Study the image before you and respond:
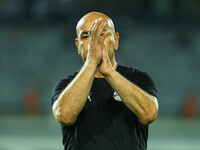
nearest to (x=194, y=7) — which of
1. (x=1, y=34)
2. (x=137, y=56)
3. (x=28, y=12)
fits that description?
(x=137, y=56)

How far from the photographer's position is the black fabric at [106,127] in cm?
191

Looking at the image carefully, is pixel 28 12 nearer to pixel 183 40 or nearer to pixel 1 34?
pixel 1 34

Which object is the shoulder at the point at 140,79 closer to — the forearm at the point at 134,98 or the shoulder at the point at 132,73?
the shoulder at the point at 132,73

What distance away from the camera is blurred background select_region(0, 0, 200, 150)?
12.2 m

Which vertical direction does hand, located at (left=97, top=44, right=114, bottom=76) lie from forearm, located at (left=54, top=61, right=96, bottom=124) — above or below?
above

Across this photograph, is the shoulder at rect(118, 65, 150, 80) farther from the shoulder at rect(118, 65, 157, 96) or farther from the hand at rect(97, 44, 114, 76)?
the hand at rect(97, 44, 114, 76)

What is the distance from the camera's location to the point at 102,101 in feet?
6.53

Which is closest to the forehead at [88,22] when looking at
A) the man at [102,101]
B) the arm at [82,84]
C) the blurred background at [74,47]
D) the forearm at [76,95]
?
the man at [102,101]

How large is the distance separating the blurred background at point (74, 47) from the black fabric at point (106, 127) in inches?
364

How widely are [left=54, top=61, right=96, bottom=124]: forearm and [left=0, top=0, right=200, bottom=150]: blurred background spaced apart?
9408mm

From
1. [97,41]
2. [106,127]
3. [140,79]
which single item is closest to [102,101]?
[106,127]

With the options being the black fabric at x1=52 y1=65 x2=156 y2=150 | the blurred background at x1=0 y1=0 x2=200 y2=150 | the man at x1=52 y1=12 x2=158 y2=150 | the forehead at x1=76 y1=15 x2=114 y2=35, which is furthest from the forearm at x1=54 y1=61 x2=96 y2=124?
the blurred background at x1=0 y1=0 x2=200 y2=150

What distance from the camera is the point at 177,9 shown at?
13172mm

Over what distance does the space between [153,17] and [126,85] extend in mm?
12067
